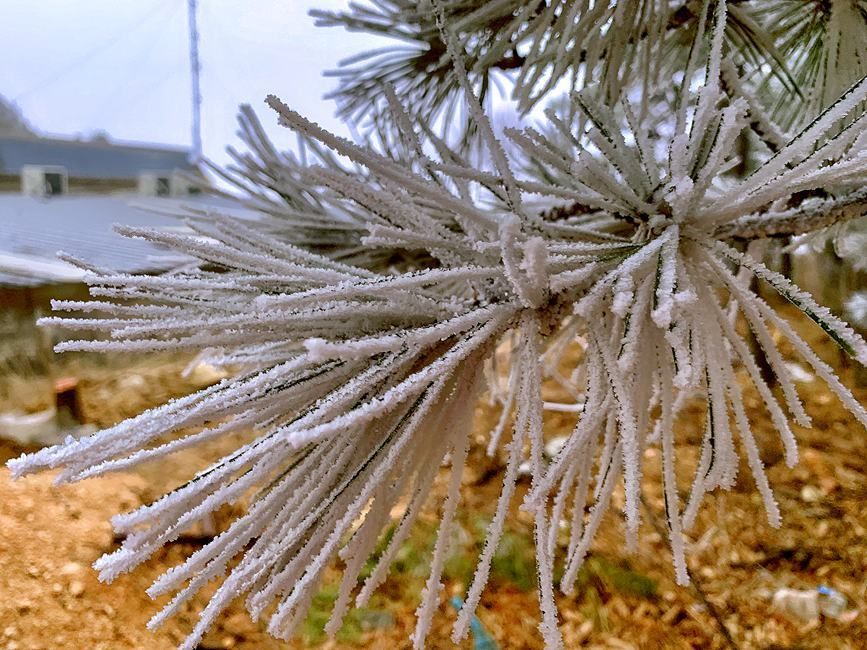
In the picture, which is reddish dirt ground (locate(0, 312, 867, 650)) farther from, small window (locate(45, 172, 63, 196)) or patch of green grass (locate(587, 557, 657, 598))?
small window (locate(45, 172, 63, 196))

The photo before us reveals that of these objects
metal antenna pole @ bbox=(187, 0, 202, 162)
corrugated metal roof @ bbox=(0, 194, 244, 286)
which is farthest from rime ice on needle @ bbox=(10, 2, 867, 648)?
metal antenna pole @ bbox=(187, 0, 202, 162)

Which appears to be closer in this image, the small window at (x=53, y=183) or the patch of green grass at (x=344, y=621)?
the patch of green grass at (x=344, y=621)

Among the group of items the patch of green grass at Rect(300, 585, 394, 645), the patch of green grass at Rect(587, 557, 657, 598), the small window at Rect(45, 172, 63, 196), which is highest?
the small window at Rect(45, 172, 63, 196)

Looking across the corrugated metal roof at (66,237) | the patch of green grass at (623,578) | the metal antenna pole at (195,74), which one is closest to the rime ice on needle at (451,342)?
the corrugated metal roof at (66,237)

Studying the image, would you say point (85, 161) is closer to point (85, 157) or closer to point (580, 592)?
point (85, 157)

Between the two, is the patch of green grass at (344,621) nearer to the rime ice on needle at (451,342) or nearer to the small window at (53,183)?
the rime ice on needle at (451,342)
